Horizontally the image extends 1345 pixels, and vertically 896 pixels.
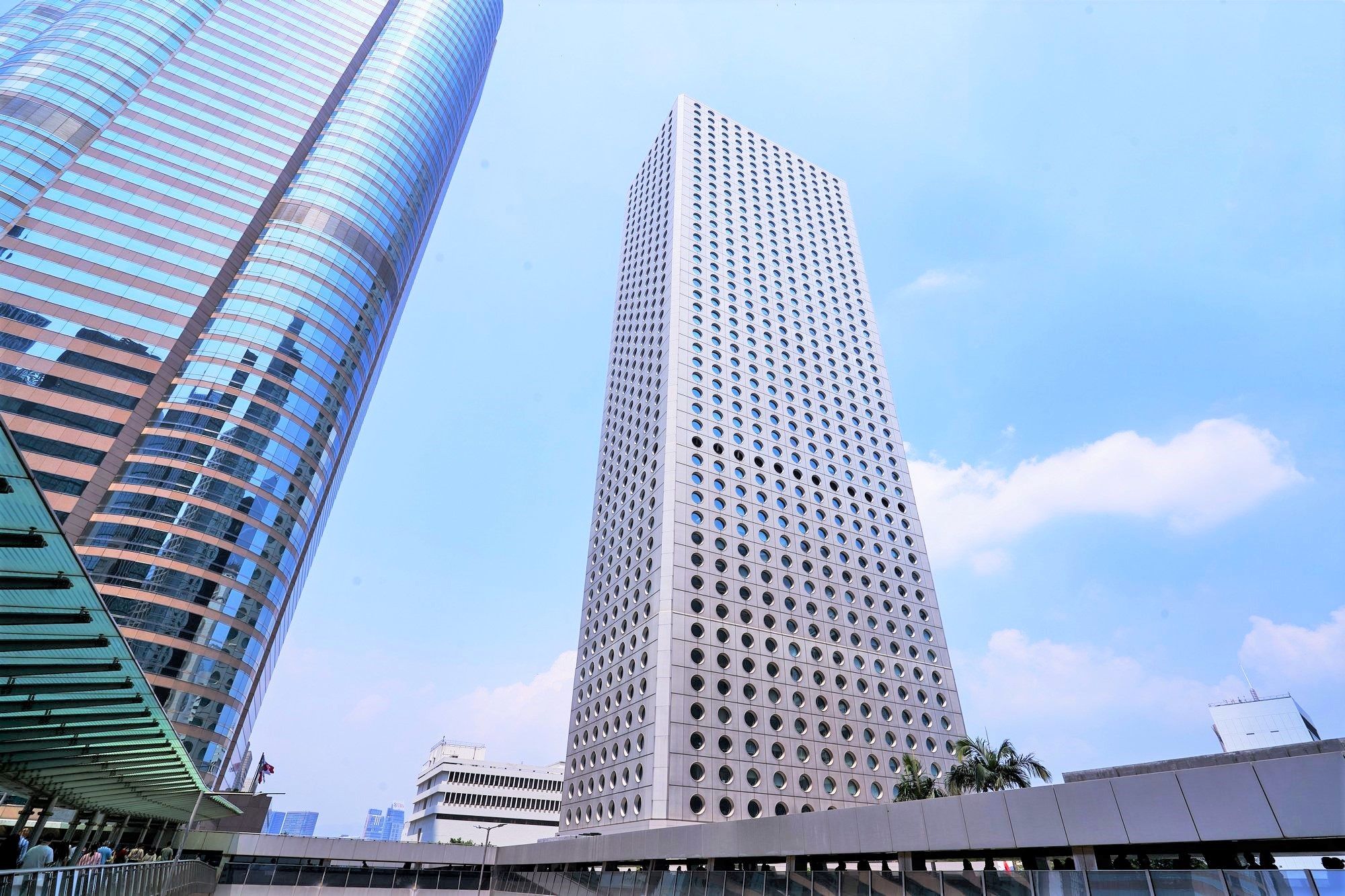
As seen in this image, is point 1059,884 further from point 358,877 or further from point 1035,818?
point 358,877

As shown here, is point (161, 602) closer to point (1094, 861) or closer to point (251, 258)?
point (251, 258)

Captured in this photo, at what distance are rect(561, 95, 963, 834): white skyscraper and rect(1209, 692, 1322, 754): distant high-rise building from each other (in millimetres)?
88086

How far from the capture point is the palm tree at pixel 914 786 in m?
46.5

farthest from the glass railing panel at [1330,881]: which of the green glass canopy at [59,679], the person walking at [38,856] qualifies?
the person walking at [38,856]

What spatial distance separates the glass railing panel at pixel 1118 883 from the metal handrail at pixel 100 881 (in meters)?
17.3

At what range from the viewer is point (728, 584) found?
188 feet

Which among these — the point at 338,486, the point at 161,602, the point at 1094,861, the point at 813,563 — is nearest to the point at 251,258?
the point at 338,486

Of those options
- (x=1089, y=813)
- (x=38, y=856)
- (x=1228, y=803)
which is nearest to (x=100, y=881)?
(x=38, y=856)

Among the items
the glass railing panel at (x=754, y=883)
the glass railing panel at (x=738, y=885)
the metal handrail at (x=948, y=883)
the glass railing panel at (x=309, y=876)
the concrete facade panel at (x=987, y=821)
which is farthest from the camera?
the glass railing panel at (x=309, y=876)

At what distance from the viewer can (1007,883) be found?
16.3m

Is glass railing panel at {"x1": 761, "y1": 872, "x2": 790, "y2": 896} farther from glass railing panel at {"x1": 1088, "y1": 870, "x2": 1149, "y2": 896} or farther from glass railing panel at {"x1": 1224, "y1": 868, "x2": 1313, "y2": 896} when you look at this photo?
glass railing panel at {"x1": 1224, "y1": 868, "x2": 1313, "y2": 896}

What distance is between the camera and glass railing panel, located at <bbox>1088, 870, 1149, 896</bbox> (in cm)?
1363

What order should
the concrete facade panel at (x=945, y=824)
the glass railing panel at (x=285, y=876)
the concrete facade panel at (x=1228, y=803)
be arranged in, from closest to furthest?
the concrete facade panel at (x=1228, y=803), the concrete facade panel at (x=945, y=824), the glass railing panel at (x=285, y=876)

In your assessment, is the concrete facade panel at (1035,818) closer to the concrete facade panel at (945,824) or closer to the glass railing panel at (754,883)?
the concrete facade panel at (945,824)
